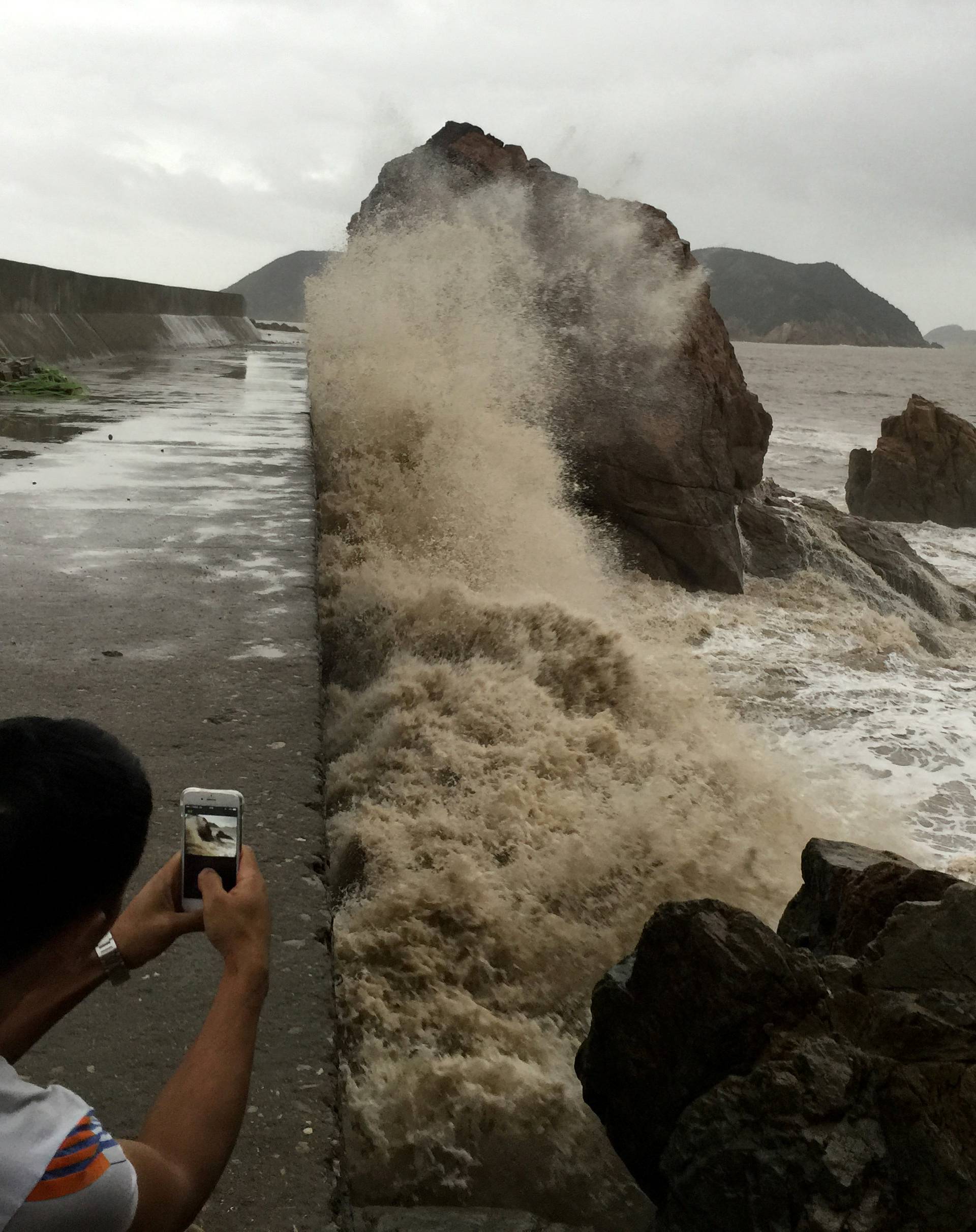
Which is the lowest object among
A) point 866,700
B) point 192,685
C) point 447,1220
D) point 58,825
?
point 866,700

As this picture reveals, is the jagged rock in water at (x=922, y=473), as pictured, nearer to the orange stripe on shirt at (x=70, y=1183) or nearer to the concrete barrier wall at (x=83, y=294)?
the concrete barrier wall at (x=83, y=294)

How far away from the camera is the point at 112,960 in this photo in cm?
123

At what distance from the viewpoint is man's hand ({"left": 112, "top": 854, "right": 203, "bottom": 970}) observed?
49.2 inches

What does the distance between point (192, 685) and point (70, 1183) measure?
199cm

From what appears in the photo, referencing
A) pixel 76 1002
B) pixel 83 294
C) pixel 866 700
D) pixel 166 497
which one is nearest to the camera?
pixel 76 1002

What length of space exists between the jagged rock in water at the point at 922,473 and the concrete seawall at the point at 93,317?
10541 mm

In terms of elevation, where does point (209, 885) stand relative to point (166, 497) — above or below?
above

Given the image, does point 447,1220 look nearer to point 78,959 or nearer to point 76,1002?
point 76,1002

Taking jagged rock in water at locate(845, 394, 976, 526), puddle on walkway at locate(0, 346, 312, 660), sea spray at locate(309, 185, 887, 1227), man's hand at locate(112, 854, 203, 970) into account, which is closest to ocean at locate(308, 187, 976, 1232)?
sea spray at locate(309, 185, 887, 1227)

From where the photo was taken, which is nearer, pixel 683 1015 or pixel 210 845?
pixel 210 845

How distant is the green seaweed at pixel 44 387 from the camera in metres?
8.59

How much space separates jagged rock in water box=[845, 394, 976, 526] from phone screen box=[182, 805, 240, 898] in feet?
50.7

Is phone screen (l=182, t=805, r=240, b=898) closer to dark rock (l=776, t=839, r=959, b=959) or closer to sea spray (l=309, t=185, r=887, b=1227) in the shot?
sea spray (l=309, t=185, r=887, b=1227)

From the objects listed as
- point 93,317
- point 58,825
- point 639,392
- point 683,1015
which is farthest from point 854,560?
point 58,825
